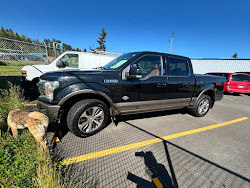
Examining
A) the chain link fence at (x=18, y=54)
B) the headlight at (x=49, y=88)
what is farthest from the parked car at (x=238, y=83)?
the chain link fence at (x=18, y=54)

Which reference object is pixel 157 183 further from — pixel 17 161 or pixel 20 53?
pixel 20 53

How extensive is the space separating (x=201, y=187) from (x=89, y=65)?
639 cm

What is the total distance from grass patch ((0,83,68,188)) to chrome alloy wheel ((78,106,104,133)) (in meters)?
0.79

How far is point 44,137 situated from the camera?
1.91 m

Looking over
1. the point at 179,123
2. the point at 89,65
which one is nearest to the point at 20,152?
the point at 179,123

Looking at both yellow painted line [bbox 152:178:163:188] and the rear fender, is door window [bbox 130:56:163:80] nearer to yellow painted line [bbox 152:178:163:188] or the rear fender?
the rear fender

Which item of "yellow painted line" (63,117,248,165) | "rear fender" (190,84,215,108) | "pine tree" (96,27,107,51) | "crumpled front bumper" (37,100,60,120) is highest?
"pine tree" (96,27,107,51)

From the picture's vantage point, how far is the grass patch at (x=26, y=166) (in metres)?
1.26

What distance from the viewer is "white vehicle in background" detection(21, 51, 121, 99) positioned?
15.2 ft

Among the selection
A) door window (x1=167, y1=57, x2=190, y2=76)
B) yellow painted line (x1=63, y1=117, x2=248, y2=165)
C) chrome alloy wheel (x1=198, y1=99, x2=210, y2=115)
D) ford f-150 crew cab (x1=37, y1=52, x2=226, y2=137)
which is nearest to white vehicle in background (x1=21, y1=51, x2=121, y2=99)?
ford f-150 crew cab (x1=37, y1=52, x2=226, y2=137)

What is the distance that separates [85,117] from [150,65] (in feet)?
6.67

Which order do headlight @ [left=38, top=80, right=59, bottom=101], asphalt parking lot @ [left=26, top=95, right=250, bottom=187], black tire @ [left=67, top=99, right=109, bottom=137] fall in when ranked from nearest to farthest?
1. asphalt parking lot @ [left=26, top=95, right=250, bottom=187]
2. headlight @ [left=38, top=80, right=59, bottom=101]
3. black tire @ [left=67, top=99, right=109, bottom=137]

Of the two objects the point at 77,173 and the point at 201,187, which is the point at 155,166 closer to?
the point at 201,187

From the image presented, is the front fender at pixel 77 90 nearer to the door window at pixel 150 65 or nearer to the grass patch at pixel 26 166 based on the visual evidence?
the grass patch at pixel 26 166
